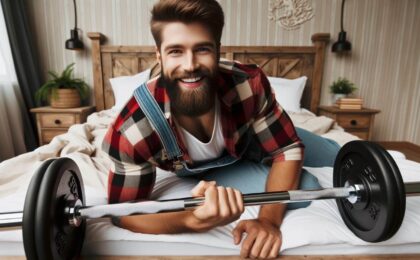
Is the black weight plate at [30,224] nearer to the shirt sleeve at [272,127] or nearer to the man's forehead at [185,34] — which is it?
the man's forehead at [185,34]

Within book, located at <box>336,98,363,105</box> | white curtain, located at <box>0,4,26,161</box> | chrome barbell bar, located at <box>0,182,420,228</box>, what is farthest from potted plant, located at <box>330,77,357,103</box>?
white curtain, located at <box>0,4,26,161</box>

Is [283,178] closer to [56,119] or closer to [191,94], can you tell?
[191,94]

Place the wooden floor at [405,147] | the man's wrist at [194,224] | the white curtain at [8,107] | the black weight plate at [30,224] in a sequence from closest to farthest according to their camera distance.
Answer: the black weight plate at [30,224] → the man's wrist at [194,224] → the white curtain at [8,107] → the wooden floor at [405,147]

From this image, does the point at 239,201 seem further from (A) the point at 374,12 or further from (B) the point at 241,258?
(A) the point at 374,12

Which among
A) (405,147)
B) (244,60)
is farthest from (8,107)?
(405,147)

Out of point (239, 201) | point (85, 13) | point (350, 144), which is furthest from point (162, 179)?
point (85, 13)

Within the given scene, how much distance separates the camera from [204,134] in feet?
2.68

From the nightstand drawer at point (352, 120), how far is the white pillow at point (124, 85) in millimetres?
1686

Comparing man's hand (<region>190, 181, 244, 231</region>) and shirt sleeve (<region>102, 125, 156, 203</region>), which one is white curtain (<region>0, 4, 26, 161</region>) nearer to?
shirt sleeve (<region>102, 125, 156, 203</region>)

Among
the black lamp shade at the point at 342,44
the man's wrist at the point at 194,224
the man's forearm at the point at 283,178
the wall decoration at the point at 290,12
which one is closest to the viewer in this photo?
the man's wrist at the point at 194,224

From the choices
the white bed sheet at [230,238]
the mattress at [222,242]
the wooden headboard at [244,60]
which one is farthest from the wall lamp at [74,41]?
the mattress at [222,242]

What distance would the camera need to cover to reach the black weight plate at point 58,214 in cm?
45

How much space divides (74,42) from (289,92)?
1907mm

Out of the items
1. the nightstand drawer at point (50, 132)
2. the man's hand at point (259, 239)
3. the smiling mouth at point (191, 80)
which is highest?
the smiling mouth at point (191, 80)
